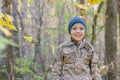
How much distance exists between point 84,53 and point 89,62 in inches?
6.1

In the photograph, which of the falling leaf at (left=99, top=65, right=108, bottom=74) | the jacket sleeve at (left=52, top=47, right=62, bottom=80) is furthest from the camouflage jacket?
the falling leaf at (left=99, top=65, right=108, bottom=74)

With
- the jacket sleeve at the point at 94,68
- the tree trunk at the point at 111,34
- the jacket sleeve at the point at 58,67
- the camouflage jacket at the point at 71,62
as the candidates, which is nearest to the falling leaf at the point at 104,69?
the tree trunk at the point at 111,34

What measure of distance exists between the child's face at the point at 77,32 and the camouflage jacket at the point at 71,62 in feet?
0.31

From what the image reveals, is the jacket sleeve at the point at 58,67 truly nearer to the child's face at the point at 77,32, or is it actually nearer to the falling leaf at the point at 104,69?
the child's face at the point at 77,32

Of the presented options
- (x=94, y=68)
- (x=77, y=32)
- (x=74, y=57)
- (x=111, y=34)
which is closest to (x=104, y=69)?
(x=111, y=34)

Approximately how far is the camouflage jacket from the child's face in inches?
3.7

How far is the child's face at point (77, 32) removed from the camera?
13.1 ft

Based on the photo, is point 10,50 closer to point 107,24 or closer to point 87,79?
point 107,24

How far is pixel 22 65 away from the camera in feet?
32.7

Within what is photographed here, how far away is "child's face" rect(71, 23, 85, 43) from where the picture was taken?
157 inches

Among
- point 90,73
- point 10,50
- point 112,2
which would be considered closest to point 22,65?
point 10,50

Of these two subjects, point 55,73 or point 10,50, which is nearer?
point 55,73

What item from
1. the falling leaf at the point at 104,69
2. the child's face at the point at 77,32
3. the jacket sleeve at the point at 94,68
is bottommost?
the falling leaf at the point at 104,69

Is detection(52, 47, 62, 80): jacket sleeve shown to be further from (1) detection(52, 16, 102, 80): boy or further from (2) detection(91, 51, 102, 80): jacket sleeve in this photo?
(2) detection(91, 51, 102, 80): jacket sleeve
